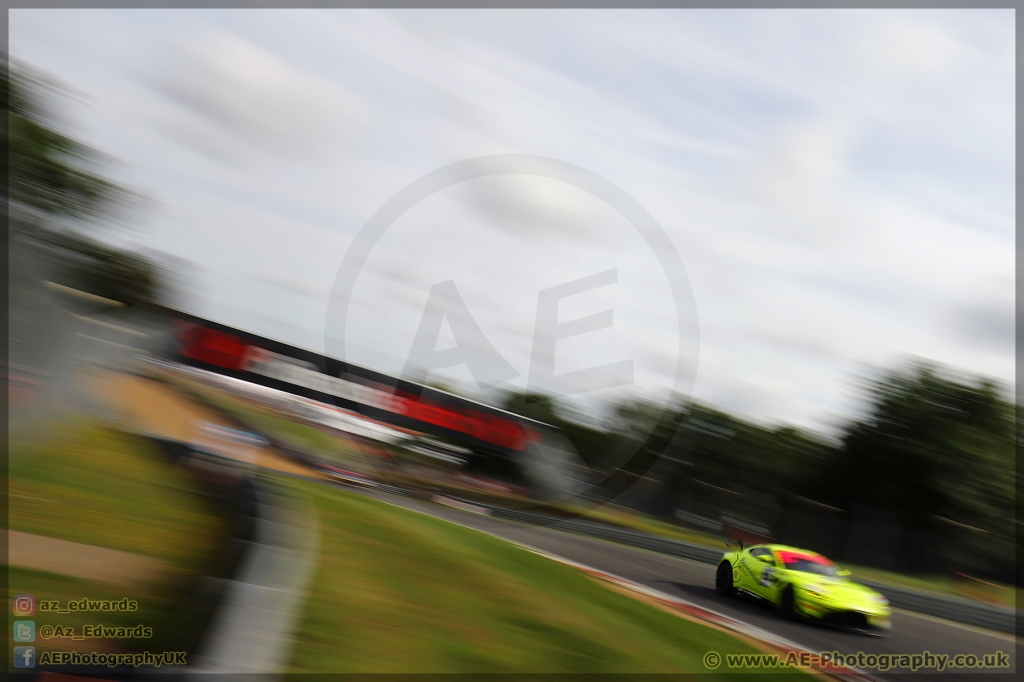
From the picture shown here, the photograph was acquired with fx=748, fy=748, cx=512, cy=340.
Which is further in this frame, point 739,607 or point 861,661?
point 739,607

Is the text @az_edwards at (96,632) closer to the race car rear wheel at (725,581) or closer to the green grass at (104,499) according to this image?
the green grass at (104,499)

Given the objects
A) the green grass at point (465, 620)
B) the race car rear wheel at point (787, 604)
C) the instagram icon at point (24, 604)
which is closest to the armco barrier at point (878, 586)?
the race car rear wheel at point (787, 604)

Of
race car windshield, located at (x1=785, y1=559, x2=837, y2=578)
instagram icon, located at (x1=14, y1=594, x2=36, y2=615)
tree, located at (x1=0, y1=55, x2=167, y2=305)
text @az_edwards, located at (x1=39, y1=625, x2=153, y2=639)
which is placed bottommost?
race car windshield, located at (x1=785, y1=559, x2=837, y2=578)

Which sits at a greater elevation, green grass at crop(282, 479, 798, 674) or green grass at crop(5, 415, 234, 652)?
green grass at crop(5, 415, 234, 652)

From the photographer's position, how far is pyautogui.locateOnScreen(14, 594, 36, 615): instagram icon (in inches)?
183

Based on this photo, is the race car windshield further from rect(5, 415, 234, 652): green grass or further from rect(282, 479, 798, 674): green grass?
rect(5, 415, 234, 652): green grass

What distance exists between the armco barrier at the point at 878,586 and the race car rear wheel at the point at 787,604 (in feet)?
20.3

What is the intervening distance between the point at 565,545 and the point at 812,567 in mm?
6451

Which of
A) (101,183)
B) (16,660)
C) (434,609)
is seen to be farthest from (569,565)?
(101,183)

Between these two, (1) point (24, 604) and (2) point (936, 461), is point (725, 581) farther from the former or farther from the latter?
(2) point (936, 461)

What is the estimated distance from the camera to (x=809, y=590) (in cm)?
888

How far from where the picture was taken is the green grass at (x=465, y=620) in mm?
5184

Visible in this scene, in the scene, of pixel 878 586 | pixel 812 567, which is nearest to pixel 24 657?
pixel 812 567

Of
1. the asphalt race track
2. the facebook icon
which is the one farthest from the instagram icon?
the asphalt race track
